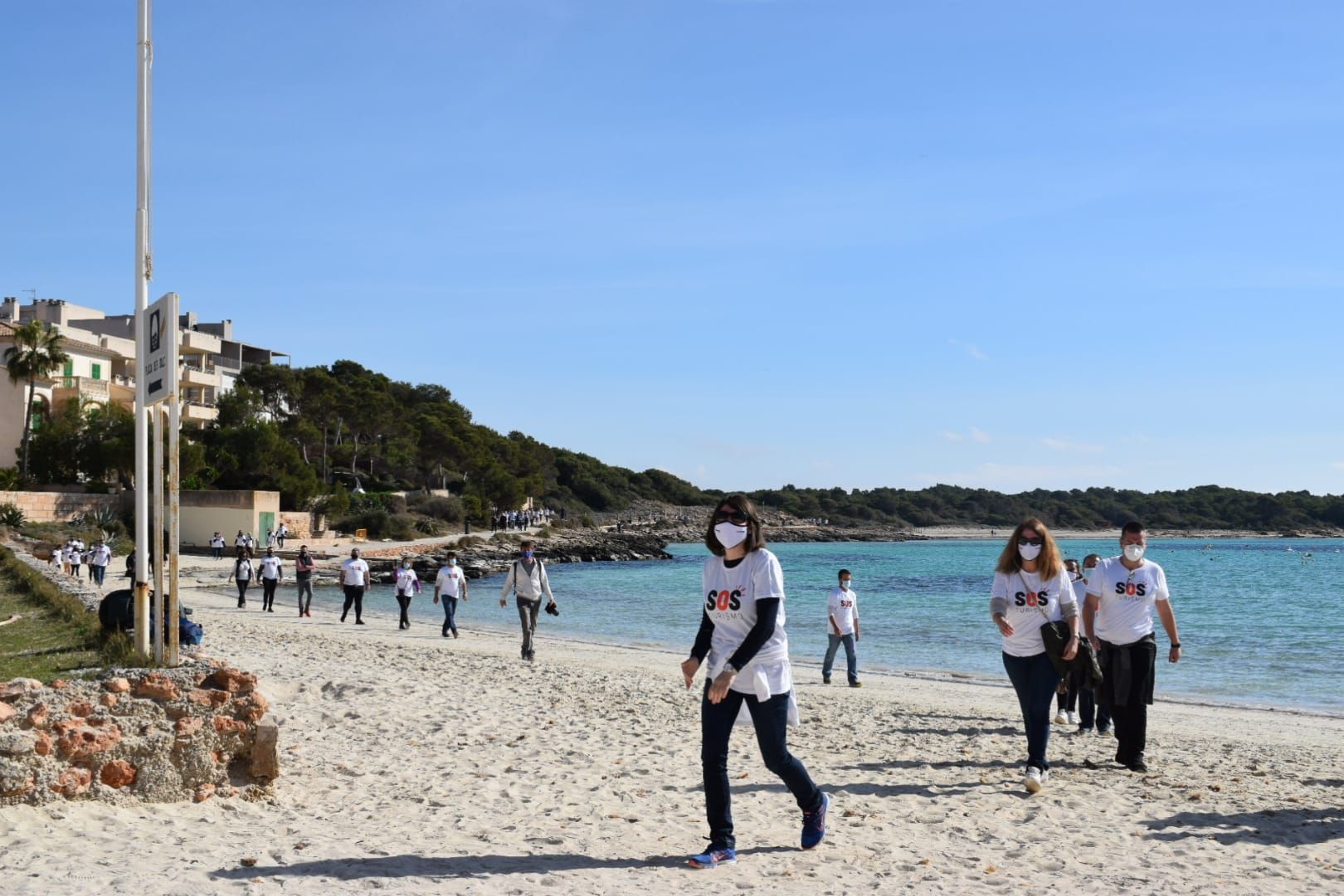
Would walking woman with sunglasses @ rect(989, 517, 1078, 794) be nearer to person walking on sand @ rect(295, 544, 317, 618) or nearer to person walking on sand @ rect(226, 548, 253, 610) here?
person walking on sand @ rect(295, 544, 317, 618)

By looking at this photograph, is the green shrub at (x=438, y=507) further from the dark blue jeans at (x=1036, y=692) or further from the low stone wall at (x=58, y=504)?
the dark blue jeans at (x=1036, y=692)

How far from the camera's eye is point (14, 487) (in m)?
50.6

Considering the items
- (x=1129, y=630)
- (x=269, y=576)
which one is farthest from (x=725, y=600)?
(x=269, y=576)

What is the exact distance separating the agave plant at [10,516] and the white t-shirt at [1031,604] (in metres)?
44.7

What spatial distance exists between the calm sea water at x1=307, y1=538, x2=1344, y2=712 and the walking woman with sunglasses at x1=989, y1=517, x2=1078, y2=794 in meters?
11.2

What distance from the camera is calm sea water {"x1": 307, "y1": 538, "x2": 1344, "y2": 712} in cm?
A: 2008

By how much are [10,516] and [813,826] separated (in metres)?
46.2

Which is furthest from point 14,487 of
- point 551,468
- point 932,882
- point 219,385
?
point 551,468

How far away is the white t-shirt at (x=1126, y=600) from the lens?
820cm

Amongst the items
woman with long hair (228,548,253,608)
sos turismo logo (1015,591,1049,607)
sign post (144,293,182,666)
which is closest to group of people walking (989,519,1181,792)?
sos turismo logo (1015,591,1049,607)

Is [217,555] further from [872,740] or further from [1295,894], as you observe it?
[1295,894]

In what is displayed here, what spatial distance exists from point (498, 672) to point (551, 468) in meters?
105

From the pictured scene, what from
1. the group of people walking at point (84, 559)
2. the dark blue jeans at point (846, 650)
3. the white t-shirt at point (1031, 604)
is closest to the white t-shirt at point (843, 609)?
the dark blue jeans at point (846, 650)

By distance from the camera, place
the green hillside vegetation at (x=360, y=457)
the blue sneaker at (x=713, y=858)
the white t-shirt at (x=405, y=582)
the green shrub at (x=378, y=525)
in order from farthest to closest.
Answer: the green shrub at (x=378, y=525) → the green hillside vegetation at (x=360, y=457) → the white t-shirt at (x=405, y=582) → the blue sneaker at (x=713, y=858)
